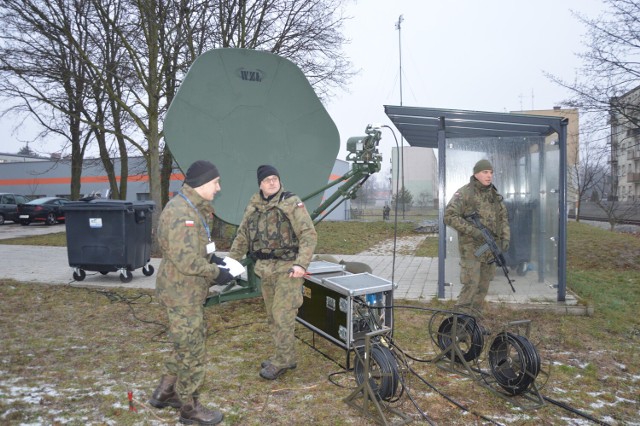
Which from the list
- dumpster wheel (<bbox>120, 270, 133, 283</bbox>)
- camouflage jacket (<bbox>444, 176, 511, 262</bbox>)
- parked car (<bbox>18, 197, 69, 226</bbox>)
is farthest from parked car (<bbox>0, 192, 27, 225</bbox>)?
camouflage jacket (<bbox>444, 176, 511, 262</bbox>)

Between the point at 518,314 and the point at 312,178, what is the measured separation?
129 inches

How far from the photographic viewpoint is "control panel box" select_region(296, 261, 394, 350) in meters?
4.02

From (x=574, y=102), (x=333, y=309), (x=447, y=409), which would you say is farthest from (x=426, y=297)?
(x=574, y=102)

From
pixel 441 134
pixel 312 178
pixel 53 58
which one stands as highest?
pixel 53 58

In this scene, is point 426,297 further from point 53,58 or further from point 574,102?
point 53,58

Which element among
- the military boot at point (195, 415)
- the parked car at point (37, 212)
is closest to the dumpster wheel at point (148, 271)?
the military boot at point (195, 415)

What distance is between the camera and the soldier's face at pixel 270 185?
3904 millimetres

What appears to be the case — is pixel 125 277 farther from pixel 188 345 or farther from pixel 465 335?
pixel 465 335

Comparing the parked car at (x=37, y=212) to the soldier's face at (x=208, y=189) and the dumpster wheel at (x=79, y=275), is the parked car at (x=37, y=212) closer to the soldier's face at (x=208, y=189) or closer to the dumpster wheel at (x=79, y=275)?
the dumpster wheel at (x=79, y=275)

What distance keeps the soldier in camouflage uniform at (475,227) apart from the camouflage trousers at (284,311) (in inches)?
80.6

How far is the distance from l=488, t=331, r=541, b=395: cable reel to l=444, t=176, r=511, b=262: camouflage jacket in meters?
1.43

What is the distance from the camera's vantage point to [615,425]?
10.3 ft

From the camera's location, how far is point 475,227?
16.3 feet

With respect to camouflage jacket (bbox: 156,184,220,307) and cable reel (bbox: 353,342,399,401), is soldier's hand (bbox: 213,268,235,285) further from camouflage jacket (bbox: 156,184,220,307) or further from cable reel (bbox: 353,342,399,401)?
cable reel (bbox: 353,342,399,401)
